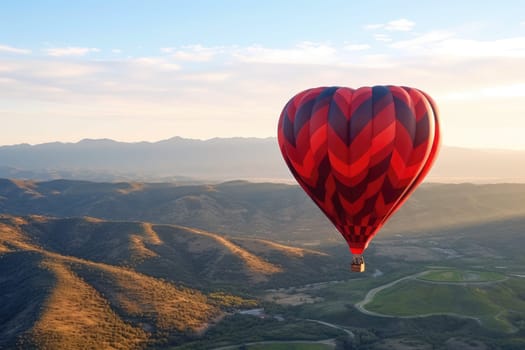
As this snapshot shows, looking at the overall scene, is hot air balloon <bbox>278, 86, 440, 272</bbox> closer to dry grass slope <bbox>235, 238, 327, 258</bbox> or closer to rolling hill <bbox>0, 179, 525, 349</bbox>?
rolling hill <bbox>0, 179, 525, 349</bbox>

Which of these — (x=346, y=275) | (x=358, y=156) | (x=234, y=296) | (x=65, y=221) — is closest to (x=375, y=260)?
(x=346, y=275)

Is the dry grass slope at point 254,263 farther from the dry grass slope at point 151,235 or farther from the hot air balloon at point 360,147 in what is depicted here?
the hot air balloon at point 360,147

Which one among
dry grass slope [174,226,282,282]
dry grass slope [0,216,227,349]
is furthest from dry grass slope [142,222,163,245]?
dry grass slope [0,216,227,349]

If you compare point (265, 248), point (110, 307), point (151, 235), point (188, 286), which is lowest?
point (188, 286)

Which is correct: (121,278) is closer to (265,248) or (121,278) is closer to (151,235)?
(151,235)

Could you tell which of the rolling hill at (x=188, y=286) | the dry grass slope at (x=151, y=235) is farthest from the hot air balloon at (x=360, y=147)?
the dry grass slope at (x=151, y=235)

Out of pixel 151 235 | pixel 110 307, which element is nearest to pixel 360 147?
pixel 110 307
